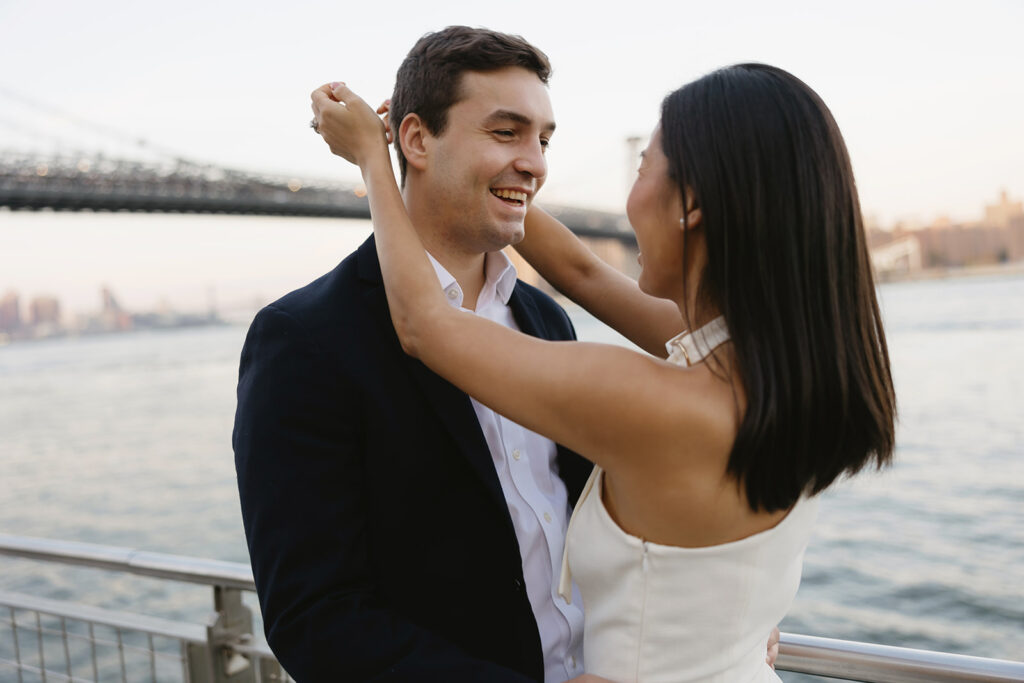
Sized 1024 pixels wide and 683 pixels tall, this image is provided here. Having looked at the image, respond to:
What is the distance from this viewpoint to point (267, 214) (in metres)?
18.8

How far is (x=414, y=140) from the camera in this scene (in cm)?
147

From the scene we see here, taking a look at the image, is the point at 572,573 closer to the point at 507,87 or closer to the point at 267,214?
the point at 507,87

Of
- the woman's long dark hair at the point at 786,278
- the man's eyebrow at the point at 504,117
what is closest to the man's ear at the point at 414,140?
the man's eyebrow at the point at 504,117

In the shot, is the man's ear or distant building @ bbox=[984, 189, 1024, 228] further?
distant building @ bbox=[984, 189, 1024, 228]

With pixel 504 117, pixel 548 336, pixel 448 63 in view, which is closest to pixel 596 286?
pixel 548 336

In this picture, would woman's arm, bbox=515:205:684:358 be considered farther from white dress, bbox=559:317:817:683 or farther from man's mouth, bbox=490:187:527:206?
white dress, bbox=559:317:817:683

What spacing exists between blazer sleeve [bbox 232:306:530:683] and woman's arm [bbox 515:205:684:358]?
0.59m

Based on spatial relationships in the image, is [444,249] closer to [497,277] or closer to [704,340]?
[497,277]

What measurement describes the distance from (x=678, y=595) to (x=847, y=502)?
1325cm

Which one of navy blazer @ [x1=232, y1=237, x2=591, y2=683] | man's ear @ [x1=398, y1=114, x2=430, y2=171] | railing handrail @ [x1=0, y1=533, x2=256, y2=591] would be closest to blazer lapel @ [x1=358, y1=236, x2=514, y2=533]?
navy blazer @ [x1=232, y1=237, x2=591, y2=683]

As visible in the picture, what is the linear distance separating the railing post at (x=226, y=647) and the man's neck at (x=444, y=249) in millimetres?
1003

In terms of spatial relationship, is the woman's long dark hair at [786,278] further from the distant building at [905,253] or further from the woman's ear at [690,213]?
the distant building at [905,253]

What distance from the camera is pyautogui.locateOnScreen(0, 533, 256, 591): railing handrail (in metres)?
1.84

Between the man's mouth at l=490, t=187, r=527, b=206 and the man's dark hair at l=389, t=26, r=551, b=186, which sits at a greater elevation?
the man's dark hair at l=389, t=26, r=551, b=186
